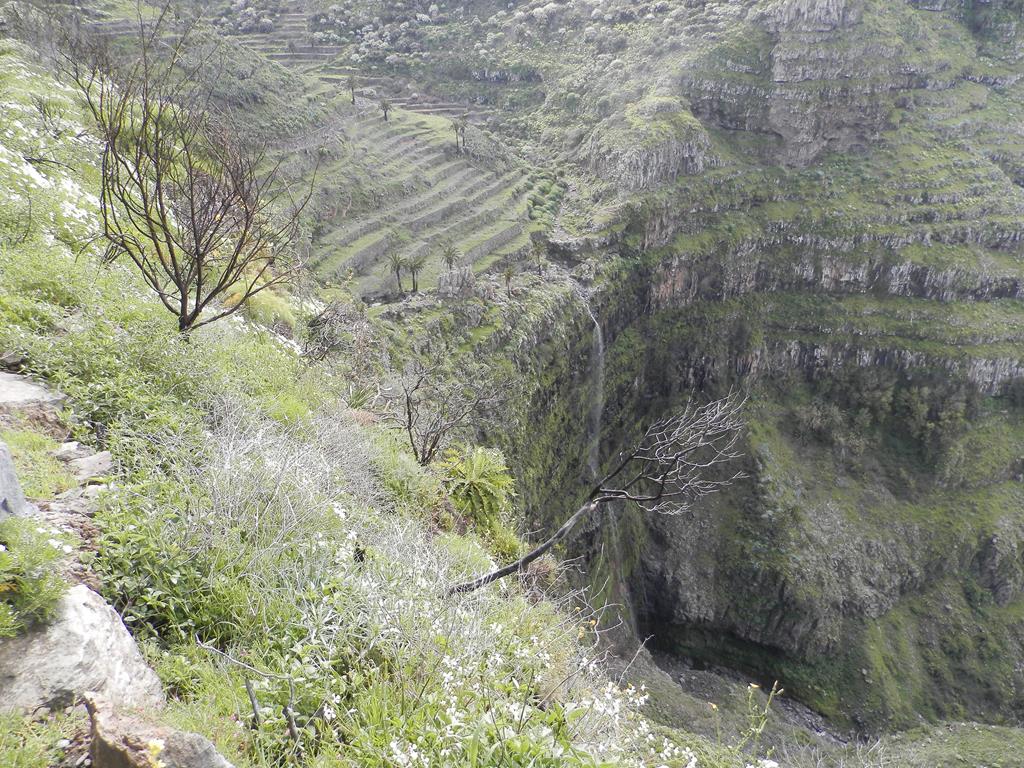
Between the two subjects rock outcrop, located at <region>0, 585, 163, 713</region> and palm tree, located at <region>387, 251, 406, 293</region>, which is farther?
palm tree, located at <region>387, 251, 406, 293</region>

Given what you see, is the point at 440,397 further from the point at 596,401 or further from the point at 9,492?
the point at 596,401

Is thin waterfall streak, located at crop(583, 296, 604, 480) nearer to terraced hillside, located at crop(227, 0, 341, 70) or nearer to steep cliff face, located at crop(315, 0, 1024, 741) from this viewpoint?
steep cliff face, located at crop(315, 0, 1024, 741)

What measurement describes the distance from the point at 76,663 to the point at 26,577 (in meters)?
0.55

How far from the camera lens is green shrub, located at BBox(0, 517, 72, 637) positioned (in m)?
3.10

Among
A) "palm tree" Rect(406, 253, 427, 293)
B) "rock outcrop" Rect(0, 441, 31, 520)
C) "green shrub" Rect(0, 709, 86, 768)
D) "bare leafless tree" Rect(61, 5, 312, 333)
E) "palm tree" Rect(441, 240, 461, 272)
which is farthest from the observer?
"palm tree" Rect(441, 240, 461, 272)

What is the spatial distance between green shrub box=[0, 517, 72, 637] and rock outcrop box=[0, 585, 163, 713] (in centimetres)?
9

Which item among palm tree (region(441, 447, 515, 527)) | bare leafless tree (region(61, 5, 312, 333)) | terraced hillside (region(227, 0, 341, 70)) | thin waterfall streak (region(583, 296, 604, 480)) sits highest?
terraced hillside (region(227, 0, 341, 70))

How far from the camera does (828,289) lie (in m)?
51.1

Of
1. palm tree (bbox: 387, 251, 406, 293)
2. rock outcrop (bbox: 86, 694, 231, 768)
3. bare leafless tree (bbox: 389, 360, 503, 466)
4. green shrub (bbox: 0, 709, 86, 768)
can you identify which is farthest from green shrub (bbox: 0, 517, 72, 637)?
palm tree (bbox: 387, 251, 406, 293)

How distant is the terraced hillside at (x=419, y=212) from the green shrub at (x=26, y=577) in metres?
30.0

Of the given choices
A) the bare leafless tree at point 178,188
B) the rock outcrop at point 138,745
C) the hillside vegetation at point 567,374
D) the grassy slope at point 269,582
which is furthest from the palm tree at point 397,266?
the rock outcrop at point 138,745

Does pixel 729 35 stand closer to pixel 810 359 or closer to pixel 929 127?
pixel 929 127

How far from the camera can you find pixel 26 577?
319 cm

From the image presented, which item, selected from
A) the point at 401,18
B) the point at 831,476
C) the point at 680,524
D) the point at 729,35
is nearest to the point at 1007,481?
the point at 831,476
